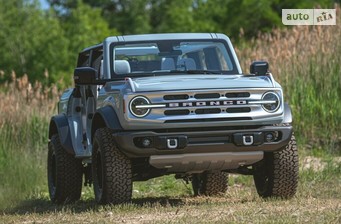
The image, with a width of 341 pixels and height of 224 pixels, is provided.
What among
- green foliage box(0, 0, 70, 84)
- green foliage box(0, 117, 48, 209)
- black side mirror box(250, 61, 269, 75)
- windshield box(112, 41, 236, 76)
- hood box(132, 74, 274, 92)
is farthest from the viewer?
green foliage box(0, 0, 70, 84)

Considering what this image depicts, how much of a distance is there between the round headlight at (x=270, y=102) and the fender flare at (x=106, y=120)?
1.45 m

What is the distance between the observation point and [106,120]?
36.7 ft

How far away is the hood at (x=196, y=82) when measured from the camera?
36.1ft

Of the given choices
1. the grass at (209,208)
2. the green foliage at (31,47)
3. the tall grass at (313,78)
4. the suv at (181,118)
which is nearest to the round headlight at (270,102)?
the suv at (181,118)

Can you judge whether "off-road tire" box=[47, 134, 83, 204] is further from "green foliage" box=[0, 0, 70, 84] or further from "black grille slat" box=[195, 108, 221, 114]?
"green foliage" box=[0, 0, 70, 84]

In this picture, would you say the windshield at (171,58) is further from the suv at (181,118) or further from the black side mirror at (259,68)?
the black side mirror at (259,68)

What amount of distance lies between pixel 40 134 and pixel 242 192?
5765mm

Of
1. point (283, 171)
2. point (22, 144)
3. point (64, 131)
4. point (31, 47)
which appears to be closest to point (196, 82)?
point (283, 171)

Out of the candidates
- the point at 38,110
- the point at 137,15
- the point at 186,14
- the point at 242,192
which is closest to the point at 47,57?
the point at 186,14

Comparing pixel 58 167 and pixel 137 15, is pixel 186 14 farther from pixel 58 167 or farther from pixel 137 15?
pixel 58 167

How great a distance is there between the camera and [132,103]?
10.9 m

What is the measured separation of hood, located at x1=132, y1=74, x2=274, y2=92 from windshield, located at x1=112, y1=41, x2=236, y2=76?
529mm

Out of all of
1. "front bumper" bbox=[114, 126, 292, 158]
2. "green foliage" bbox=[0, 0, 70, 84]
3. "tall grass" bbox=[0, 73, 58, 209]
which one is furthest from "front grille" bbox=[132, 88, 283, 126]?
"green foliage" bbox=[0, 0, 70, 84]

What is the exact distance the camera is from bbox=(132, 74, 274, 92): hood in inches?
433
